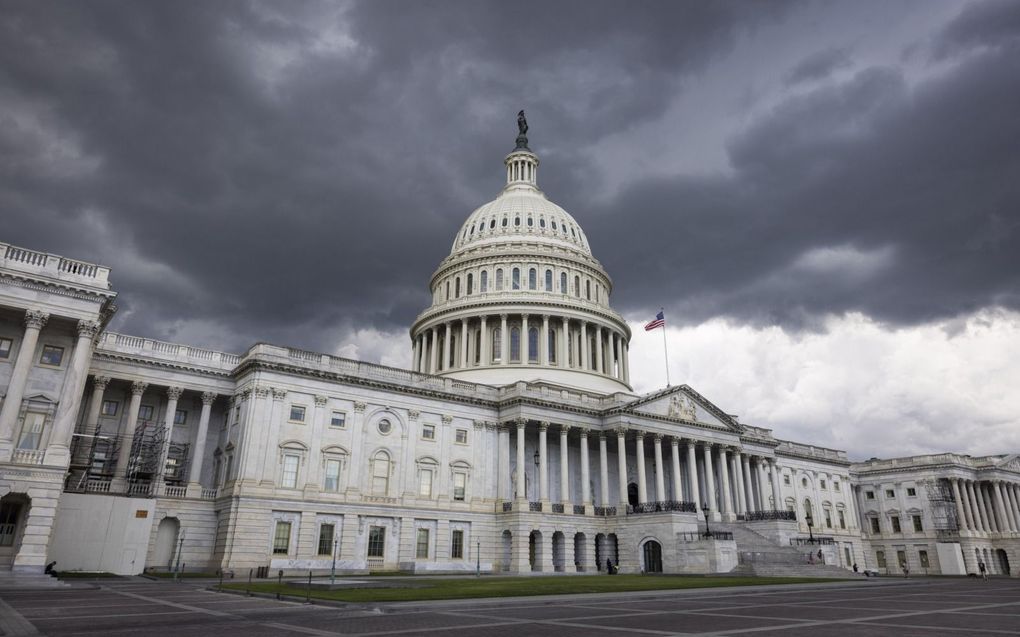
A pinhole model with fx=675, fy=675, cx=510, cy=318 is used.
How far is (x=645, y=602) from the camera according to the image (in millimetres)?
25281

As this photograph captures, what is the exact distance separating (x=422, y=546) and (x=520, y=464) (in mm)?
11111

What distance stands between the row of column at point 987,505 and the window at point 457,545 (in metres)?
74.5

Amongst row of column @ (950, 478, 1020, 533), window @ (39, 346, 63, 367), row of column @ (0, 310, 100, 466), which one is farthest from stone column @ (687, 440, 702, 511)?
window @ (39, 346, 63, 367)

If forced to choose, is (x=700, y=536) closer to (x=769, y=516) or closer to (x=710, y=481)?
(x=710, y=481)

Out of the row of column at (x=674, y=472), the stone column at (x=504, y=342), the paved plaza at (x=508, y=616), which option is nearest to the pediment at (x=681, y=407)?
the row of column at (x=674, y=472)

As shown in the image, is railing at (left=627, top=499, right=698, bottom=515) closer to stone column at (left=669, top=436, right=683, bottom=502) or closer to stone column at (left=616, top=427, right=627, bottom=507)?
stone column at (left=616, top=427, right=627, bottom=507)

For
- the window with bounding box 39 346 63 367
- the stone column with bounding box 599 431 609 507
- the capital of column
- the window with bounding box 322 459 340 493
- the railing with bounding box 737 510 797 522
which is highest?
the capital of column

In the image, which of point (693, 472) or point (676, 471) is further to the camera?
point (693, 472)

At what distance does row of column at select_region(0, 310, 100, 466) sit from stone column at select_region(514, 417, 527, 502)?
3443 centimetres

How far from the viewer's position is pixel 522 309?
81.5 meters

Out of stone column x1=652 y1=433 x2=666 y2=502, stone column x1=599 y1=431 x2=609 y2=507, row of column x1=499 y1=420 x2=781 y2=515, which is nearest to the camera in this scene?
row of column x1=499 y1=420 x2=781 y2=515

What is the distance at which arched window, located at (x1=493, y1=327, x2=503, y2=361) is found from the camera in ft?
270

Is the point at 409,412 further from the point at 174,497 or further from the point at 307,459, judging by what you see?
the point at 174,497

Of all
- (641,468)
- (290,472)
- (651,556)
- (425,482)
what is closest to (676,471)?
(641,468)
